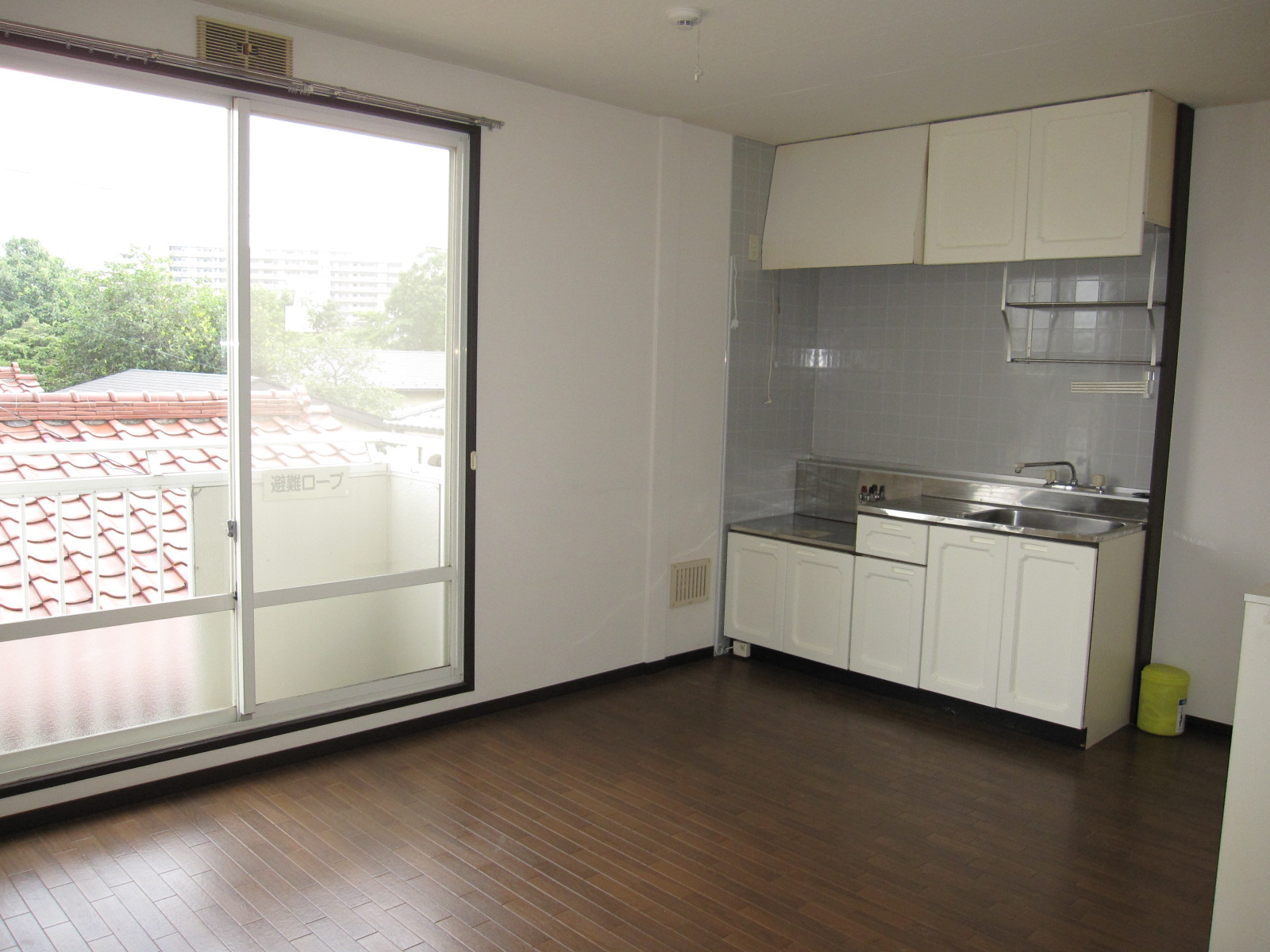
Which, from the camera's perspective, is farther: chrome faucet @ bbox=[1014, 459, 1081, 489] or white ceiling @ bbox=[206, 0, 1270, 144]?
chrome faucet @ bbox=[1014, 459, 1081, 489]

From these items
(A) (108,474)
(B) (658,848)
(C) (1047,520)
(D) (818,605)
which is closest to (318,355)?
(A) (108,474)

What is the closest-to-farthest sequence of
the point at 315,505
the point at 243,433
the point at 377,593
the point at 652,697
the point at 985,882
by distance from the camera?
the point at 985,882
the point at 243,433
the point at 315,505
the point at 377,593
the point at 652,697

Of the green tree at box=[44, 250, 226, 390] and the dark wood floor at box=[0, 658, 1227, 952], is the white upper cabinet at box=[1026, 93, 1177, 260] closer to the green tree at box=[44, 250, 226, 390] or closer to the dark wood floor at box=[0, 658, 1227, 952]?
the dark wood floor at box=[0, 658, 1227, 952]

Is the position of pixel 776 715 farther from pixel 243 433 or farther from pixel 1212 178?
pixel 1212 178

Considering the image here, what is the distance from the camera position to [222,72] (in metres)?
3.12

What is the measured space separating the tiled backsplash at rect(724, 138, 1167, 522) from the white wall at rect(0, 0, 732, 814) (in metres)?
0.25

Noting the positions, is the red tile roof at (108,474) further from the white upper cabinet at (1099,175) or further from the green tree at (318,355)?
the white upper cabinet at (1099,175)

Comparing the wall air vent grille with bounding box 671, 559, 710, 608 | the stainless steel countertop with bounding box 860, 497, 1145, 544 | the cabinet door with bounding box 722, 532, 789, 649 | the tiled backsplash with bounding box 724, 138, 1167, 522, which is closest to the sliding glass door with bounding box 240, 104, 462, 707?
the wall air vent grille with bounding box 671, 559, 710, 608

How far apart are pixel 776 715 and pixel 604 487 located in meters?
1.28

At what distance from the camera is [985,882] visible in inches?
112

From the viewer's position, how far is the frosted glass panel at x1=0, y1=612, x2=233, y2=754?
3.00m

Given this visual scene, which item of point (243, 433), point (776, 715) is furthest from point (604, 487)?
point (243, 433)

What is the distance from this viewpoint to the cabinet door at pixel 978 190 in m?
3.99

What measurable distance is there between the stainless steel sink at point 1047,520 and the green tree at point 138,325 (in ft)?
10.3
